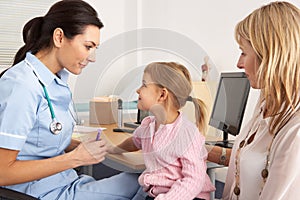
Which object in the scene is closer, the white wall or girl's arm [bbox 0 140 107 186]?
girl's arm [bbox 0 140 107 186]

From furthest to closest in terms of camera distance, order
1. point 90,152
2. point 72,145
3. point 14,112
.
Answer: point 72,145, point 90,152, point 14,112

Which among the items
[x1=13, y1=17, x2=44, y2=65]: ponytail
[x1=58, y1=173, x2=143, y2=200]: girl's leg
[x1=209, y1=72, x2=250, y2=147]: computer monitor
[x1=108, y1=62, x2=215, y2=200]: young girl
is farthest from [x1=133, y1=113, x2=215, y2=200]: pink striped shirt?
[x1=209, y1=72, x2=250, y2=147]: computer monitor

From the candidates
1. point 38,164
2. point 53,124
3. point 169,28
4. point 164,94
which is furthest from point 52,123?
point 169,28

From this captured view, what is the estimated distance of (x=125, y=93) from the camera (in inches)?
51.5

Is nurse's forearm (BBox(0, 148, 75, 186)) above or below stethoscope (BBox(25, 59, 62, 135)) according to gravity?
below

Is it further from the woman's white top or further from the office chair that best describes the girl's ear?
the office chair

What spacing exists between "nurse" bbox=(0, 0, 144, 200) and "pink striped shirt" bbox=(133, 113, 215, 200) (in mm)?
149

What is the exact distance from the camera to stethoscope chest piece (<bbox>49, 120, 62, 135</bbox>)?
1166 millimetres

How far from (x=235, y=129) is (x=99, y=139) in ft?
2.59

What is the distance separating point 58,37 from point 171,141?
0.47 metres

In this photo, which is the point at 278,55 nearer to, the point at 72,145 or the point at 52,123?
the point at 52,123

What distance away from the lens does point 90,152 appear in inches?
45.8

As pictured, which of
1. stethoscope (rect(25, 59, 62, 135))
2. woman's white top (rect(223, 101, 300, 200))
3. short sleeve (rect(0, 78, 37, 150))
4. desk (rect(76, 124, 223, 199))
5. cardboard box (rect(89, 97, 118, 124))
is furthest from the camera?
cardboard box (rect(89, 97, 118, 124))

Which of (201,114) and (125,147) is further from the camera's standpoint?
(125,147)
